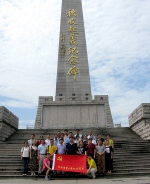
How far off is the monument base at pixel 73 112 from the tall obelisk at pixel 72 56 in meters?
0.89

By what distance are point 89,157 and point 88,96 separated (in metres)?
10.6

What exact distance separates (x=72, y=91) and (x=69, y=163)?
11.3 m

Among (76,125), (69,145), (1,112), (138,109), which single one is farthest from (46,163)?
(76,125)

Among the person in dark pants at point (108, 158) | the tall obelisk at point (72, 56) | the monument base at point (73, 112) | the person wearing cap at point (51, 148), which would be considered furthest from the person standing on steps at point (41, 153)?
the tall obelisk at point (72, 56)

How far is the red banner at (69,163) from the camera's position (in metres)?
6.32

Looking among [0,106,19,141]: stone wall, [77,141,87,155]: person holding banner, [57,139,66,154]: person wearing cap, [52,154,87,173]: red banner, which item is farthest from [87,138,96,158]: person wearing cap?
[0,106,19,141]: stone wall

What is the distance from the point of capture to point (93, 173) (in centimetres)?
627

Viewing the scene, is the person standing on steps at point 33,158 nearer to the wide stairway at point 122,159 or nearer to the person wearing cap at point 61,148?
the wide stairway at point 122,159

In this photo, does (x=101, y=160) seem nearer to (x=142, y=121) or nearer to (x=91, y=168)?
(x=91, y=168)

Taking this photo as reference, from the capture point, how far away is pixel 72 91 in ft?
57.6

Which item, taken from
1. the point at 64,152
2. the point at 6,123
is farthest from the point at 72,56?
the point at 64,152

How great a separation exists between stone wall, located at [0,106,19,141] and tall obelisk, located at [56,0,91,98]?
4761 millimetres

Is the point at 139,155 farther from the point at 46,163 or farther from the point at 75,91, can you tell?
the point at 75,91

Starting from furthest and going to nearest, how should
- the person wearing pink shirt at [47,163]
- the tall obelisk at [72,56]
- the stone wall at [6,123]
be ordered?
the tall obelisk at [72,56]
the stone wall at [6,123]
the person wearing pink shirt at [47,163]
